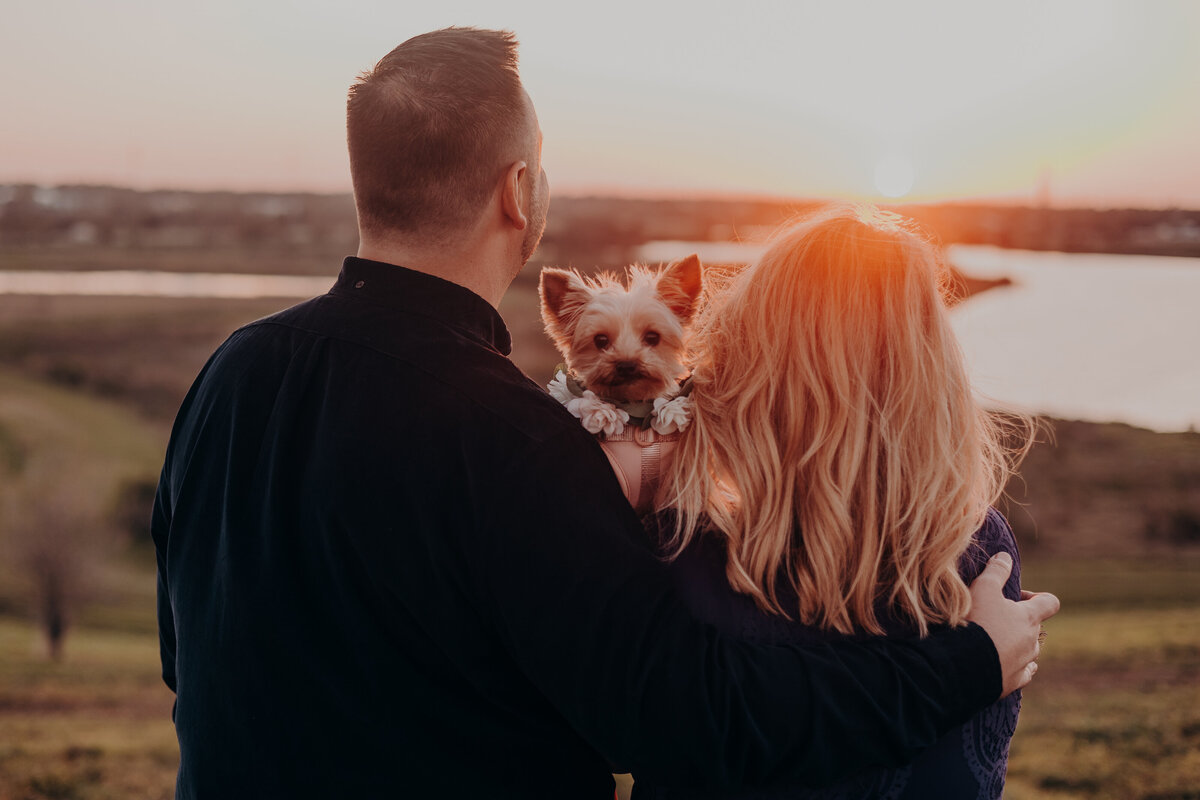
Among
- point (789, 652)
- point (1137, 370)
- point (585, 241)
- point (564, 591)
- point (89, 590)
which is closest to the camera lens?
point (564, 591)

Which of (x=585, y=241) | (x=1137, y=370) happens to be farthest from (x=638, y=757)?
(x=585, y=241)

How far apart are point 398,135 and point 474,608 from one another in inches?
42.6

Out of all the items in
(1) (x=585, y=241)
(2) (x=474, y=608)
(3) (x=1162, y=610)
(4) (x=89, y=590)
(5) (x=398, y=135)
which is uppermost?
(5) (x=398, y=135)

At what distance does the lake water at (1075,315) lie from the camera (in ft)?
119

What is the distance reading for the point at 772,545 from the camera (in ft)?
6.97

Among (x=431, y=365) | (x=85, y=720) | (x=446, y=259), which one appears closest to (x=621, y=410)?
(x=446, y=259)

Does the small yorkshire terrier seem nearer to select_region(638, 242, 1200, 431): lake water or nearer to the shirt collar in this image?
the shirt collar

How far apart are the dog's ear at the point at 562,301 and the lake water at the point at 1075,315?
16702mm

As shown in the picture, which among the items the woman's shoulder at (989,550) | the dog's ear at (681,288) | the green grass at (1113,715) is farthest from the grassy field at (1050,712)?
the woman's shoulder at (989,550)

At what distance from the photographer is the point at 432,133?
80.9 inches

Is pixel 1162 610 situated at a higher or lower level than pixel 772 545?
lower

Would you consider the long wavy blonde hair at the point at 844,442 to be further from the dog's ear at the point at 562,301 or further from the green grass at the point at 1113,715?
the green grass at the point at 1113,715

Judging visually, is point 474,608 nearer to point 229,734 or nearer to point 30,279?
point 229,734

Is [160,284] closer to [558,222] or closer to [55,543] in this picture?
[558,222]
